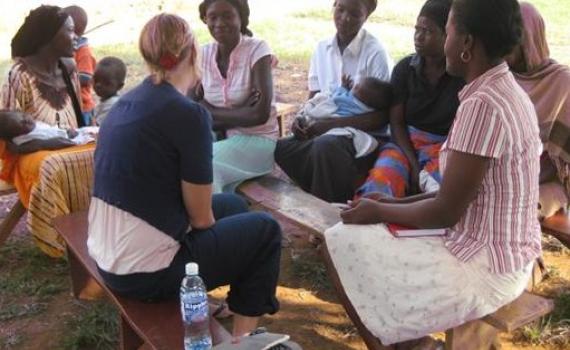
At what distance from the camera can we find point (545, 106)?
3.34 m

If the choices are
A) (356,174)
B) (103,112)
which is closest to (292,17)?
(103,112)

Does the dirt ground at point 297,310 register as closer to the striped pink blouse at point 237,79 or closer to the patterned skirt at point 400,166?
the patterned skirt at point 400,166

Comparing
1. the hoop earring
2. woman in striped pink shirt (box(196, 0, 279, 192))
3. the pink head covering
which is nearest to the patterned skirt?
the pink head covering

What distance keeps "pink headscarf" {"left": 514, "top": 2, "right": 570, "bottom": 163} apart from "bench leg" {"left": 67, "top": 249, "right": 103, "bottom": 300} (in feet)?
8.57

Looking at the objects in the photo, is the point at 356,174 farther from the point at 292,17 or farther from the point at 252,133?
the point at 292,17

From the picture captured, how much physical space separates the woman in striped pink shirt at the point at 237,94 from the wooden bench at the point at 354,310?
40cm

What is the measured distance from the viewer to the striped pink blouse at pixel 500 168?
232 cm

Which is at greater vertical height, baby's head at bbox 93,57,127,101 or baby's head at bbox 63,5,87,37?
baby's head at bbox 63,5,87,37

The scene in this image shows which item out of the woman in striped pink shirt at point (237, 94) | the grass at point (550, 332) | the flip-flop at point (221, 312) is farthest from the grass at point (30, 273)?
the grass at point (550, 332)

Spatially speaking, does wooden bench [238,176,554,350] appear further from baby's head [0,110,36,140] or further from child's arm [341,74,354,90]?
baby's head [0,110,36,140]

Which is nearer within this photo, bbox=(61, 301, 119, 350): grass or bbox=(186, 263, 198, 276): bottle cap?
bbox=(186, 263, 198, 276): bottle cap

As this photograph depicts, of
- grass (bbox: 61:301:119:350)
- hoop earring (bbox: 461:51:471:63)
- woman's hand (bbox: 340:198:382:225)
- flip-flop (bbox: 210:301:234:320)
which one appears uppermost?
hoop earring (bbox: 461:51:471:63)

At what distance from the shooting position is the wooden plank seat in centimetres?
321

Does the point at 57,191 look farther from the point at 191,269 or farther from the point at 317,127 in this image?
the point at 191,269
